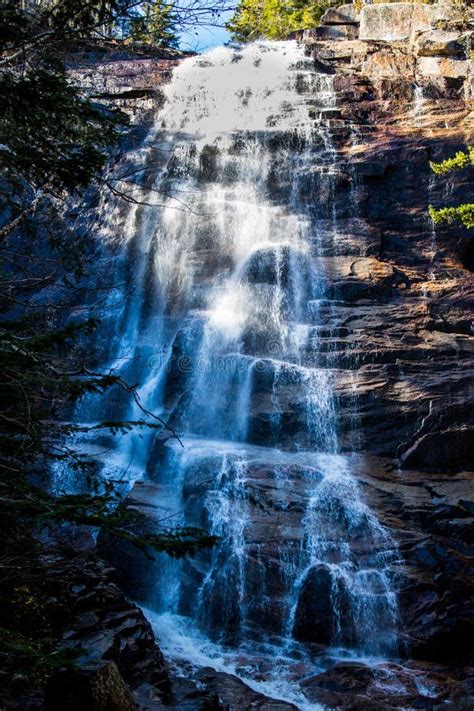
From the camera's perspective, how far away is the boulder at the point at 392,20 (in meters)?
24.5

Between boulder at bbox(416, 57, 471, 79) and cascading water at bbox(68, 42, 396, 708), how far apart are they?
11.7 ft

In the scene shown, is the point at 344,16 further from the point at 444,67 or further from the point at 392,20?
the point at 444,67

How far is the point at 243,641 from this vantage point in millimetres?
10180

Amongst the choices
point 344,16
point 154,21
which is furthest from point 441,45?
point 154,21

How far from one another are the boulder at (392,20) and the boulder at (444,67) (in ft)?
8.97

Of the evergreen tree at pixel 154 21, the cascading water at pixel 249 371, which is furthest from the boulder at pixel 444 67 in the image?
the evergreen tree at pixel 154 21

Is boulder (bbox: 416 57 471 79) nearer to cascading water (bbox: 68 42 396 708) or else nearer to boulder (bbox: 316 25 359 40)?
cascading water (bbox: 68 42 396 708)

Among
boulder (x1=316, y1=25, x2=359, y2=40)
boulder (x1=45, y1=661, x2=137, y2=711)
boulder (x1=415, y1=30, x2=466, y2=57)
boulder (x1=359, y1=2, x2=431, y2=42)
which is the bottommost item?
boulder (x1=45, y1=661, x2=137, y2=711)

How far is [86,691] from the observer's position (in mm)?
5359

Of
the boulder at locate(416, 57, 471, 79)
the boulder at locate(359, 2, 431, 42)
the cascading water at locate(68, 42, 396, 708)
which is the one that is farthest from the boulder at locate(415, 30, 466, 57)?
the cascading water at locate(68, 42, 396, 708)

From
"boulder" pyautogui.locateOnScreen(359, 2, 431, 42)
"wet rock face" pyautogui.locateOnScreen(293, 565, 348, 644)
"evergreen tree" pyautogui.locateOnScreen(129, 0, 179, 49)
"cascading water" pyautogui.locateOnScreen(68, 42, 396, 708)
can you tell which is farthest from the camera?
"boulder" pyautogui.locateOnScreen(359, 2, 431, 42)

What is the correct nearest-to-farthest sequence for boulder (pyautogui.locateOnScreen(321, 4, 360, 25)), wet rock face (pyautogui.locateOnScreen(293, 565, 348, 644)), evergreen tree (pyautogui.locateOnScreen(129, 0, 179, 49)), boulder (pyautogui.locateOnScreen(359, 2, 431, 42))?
evergreen tree (pyautogui.locateOnScreen(129, 0, 179, 49)) → wet rock face (pyautogui.locateOnScreen(293, 565, 348, 644)) → boulder (pyautogui.locateOnScreen(359, 2, 431, 42)) → boulder (pyautogui.locateOnScreen(321, 4, 360, 25))

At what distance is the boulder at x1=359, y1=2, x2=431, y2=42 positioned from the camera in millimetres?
24516

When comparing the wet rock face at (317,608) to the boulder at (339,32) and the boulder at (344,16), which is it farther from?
the boulder at (344,16)
